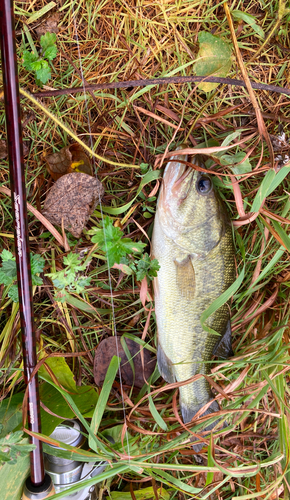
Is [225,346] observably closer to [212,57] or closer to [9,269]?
[9,269]

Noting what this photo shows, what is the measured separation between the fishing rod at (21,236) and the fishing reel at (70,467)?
0.46 feet

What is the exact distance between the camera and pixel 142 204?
208 centimetres

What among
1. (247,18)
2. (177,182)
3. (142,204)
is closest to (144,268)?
(142,204)

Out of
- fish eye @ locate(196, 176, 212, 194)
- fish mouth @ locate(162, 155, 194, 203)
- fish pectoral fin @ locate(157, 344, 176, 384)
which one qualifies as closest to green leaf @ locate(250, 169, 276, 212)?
fish eye @ locate(196, 176, 212, 194)

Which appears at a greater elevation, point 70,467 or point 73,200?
point 73,200

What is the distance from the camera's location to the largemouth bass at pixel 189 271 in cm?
187

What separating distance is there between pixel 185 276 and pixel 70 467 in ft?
3.99

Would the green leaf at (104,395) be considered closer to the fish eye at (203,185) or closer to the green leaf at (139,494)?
the green leaf at (139,494)

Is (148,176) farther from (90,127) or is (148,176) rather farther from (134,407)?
(134,407)

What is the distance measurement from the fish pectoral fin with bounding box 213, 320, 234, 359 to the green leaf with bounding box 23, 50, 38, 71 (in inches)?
70.6

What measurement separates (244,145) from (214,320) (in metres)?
1.06

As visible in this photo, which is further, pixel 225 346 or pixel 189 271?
pixel 225 346

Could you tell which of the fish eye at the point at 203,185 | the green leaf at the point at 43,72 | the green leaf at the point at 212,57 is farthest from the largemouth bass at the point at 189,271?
the green leaf at the point at 43,72

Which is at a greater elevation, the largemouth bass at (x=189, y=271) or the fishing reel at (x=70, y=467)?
the largemouth bass at (x=189, y=271)
